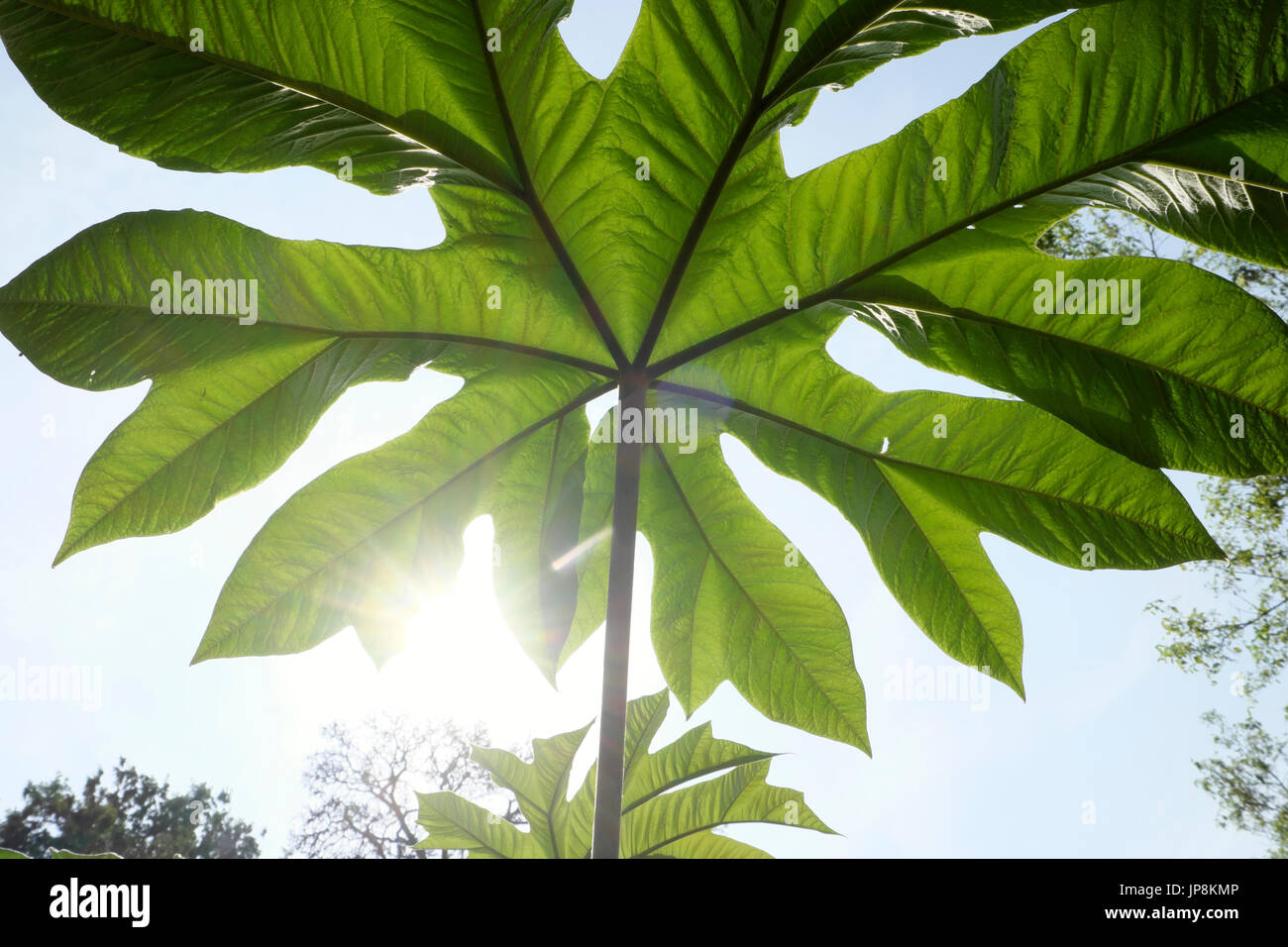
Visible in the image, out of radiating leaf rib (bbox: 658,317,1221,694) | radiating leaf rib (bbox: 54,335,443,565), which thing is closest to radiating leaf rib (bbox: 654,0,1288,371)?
radiating leaf rib (bbox: 658,317,1221,694)

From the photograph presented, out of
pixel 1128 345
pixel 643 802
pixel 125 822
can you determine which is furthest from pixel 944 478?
pixel 125 822

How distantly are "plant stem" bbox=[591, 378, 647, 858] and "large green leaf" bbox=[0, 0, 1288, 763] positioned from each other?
0.31 metres

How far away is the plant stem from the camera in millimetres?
1325

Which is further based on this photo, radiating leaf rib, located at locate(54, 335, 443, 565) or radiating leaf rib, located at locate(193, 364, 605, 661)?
radiating leaf rib, located at locate(193, 364, 605, 661)

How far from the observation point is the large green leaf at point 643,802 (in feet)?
8.96

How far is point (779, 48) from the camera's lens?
4.47 feet

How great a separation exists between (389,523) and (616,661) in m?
0.71

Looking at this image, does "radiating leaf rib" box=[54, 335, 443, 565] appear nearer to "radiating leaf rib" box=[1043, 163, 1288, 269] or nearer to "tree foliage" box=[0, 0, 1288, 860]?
"tree foliage" box=[0, 0, 1288, 860]

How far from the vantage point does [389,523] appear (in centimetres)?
179

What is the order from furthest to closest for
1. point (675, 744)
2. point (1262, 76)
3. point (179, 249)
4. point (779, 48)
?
1. point (675, 744)
2. point (179, 249)
3. point (779, 48)
4. point (1262, 76)

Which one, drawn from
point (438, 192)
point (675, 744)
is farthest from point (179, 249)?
point (675, 744)
